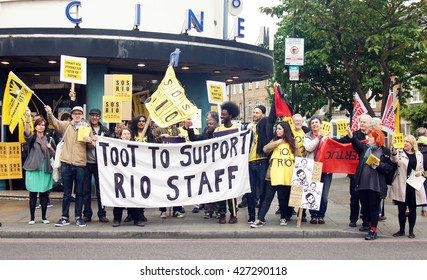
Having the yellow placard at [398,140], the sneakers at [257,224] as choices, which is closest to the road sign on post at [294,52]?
the yellow placard at [398,140]

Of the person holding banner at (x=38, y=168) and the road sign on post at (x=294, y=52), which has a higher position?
the road sign on post at (x=294, y=52)

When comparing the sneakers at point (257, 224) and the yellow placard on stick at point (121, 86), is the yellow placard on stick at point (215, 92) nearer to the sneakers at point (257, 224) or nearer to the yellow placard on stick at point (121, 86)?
the yellow placard on stick at point (121, 86)

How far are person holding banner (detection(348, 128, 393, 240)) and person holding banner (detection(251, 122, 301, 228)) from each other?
1078 millimetres

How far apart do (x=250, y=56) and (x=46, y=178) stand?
659 centimetres

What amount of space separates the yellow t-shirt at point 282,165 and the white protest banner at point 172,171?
572 mm

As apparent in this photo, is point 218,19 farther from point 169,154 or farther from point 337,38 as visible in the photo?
point 169,154

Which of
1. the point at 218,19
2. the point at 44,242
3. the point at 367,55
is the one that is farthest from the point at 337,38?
the point at 44,242

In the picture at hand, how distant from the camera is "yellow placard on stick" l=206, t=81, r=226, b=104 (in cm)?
1085

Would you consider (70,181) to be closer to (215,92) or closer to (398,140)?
(215,92)

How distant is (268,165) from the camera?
9.40 meters

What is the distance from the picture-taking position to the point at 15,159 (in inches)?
497

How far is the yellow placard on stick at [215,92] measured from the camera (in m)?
10.9

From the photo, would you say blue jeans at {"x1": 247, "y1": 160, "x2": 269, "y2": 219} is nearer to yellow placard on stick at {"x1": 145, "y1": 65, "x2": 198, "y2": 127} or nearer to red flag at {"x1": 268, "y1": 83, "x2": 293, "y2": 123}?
red flag at {"x1": 268, "y1": 83, "x2": 293, "y2": 123}

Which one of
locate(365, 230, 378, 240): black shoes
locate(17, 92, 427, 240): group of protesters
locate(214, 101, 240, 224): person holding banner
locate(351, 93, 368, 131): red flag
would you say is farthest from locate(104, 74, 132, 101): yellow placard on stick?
locate(365, 230, 378, 240): black shoes
